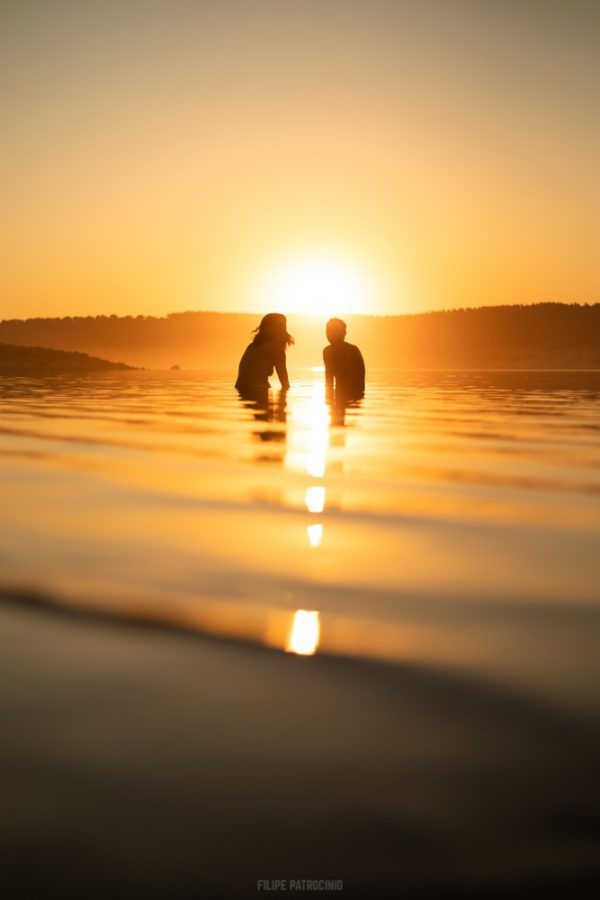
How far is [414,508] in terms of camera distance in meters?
4.66

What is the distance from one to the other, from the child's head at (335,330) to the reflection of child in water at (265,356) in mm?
632

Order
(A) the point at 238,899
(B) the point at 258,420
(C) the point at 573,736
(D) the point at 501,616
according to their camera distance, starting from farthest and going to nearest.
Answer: (B) the point at 258,420
(D) the point at 501,616
(C) the point at 573,736
(A) the point at 238,899

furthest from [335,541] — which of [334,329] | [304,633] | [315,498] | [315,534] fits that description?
[334,329]

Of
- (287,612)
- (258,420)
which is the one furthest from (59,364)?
(287,612)

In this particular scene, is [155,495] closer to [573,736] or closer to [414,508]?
[414,508]

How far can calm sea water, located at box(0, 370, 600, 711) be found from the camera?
8.26ft

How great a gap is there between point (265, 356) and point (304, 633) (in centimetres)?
1285

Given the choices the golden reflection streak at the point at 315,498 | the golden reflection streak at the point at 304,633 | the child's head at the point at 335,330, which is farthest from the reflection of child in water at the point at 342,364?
the golden reflection streak at the point at 304,633

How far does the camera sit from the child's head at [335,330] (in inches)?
551

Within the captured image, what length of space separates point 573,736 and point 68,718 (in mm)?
1066

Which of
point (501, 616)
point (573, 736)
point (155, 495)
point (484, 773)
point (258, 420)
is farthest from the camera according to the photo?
point (258, 420)

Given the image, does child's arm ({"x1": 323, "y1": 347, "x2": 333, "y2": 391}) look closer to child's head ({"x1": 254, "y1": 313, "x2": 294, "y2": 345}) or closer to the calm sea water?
child's head ({"x1": 254, "y1": 313, "x2": 294, "y2": 345})

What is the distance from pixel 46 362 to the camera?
3425 cm

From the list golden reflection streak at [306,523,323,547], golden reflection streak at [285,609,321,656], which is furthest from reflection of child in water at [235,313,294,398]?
golden reflection streak at [285,609,321,656]
